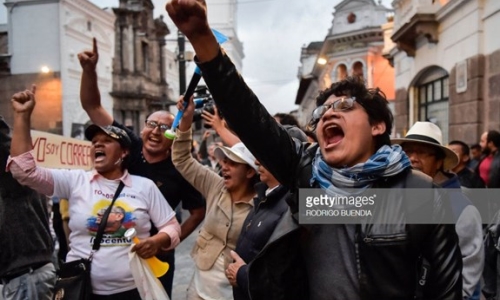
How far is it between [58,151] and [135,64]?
103 ft

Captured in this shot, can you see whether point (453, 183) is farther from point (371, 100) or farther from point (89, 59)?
point (89, 59)

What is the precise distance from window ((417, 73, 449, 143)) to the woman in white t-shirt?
9643 mm

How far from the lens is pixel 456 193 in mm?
2658

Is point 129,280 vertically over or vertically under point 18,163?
under

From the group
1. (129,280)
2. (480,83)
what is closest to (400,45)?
(480,83)

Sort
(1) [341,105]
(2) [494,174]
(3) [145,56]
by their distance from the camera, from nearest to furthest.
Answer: (1) [341,105]
(2) [494,174]
(3) [145,56]

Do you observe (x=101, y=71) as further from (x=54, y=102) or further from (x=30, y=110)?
(x=30, y=110)

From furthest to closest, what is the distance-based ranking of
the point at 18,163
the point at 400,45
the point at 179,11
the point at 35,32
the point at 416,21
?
the point at 35,32
the point at 400,45
the point at 416,21
the point at 18,163
the point at 179,11

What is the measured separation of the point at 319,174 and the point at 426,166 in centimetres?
167

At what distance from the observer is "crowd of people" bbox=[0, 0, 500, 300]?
147cm

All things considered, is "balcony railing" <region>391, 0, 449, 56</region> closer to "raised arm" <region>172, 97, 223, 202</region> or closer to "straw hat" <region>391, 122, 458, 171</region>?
"straw hat" <region>391, 122, 458, 171</region>

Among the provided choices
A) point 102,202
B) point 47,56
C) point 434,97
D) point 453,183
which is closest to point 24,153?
point 102,202

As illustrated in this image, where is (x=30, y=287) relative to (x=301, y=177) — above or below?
below

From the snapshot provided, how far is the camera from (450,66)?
9.86 m
